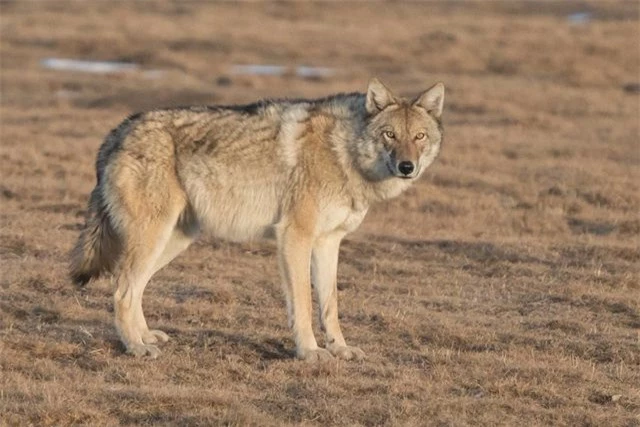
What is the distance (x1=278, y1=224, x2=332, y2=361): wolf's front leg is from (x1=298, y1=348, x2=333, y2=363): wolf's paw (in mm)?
25

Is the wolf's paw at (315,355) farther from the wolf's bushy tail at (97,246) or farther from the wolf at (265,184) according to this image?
the wolf's bushy tail at (97,246)

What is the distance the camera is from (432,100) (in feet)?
28.3

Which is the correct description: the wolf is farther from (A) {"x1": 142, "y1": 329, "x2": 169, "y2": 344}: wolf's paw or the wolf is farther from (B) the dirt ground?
(B) the dirt ground

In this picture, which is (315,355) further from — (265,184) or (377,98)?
(377,98)

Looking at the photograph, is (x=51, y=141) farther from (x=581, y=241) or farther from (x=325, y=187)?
(x=325, y=187)

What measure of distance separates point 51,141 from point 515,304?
31.1 ft

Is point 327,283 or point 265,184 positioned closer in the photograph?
point 265,184

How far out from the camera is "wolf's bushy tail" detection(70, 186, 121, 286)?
8.51 metres

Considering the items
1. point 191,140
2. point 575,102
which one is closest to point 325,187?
point 191,140

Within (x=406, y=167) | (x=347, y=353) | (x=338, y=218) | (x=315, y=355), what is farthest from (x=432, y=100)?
(x=315, y=355)

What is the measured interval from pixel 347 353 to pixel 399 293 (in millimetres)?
2230

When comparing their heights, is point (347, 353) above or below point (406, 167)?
below

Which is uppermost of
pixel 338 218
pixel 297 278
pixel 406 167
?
pixel 406 167

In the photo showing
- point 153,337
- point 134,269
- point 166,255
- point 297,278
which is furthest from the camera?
point 166,255
